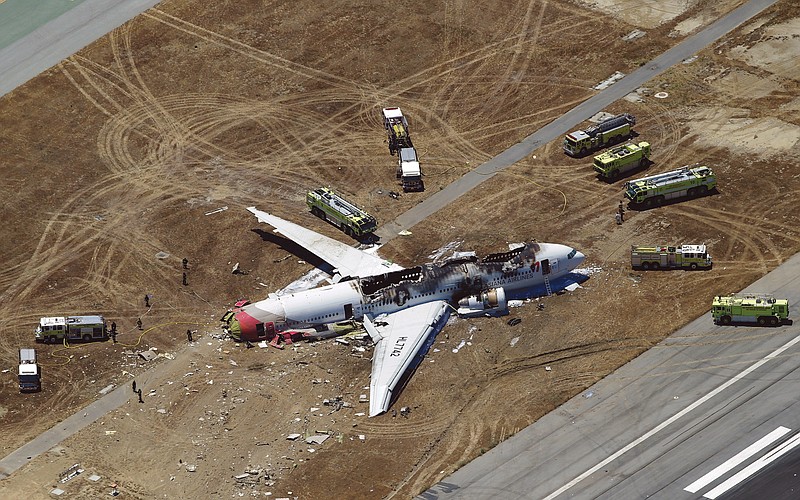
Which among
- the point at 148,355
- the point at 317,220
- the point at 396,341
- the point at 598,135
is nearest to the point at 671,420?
the point at 396,341

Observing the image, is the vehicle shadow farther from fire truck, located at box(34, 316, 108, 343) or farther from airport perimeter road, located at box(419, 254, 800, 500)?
fire truck, located at box(34, 316, 108, 343)

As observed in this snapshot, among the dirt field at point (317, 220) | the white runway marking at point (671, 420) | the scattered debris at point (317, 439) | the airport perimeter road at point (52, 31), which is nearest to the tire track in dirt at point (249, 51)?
the dirt field at point (317, 220)

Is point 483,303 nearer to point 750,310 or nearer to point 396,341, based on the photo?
point 396,341

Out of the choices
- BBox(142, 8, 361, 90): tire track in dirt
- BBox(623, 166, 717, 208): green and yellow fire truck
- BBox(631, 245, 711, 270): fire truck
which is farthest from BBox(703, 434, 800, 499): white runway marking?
BBox(142, 8, 361, 90): tire track in dirt

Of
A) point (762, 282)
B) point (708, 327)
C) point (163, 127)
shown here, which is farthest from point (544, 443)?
point (163, 127)

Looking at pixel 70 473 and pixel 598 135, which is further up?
pixel 598 135

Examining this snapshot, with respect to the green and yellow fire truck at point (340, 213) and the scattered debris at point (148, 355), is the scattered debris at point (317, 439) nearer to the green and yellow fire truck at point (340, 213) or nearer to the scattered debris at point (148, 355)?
the scattered debris at point (148, 355)

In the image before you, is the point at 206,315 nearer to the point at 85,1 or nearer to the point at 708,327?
the point at 708,327
